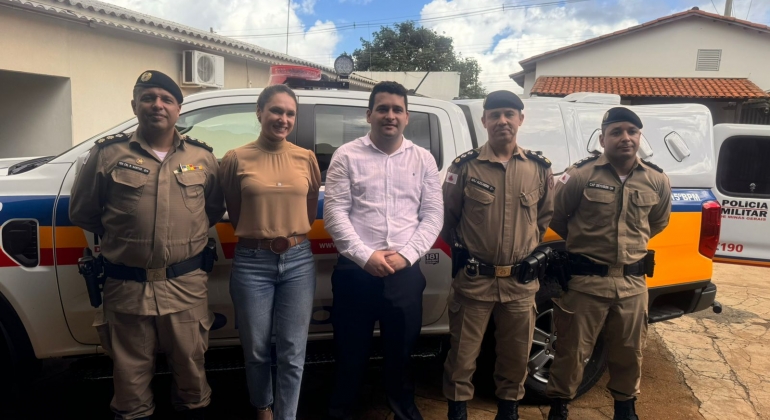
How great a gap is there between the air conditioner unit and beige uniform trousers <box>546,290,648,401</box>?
760 cm

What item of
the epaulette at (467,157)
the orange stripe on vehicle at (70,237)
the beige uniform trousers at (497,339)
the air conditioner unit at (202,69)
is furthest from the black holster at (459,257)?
the air conditioner unit at (202,69)

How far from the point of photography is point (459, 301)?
8.61ft

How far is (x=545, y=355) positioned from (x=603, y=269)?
81 centimetres

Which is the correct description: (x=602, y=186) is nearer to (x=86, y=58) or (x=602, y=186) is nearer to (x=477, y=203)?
(x=477, y=203)

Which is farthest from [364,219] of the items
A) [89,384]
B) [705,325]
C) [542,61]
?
[542,61]

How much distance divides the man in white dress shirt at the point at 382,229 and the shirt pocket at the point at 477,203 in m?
0.16

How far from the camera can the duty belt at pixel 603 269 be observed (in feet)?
8.77

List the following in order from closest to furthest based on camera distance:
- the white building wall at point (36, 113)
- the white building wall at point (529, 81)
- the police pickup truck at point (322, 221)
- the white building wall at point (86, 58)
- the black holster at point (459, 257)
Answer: the police pickup truck at point (322, 221), the black holster at point (459, 257), the white building wall at point (86, 58), the white building wall at point (36, 113), the white building wall at point (529, 81)

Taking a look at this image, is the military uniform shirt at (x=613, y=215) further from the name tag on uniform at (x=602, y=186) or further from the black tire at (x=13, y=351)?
the black tire at (x=13, y=351)

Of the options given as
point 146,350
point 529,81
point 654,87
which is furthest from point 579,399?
point 529,81

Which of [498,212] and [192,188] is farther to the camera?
[498,212]

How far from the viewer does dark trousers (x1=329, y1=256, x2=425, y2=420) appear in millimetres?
2453

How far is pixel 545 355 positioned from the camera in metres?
3.21

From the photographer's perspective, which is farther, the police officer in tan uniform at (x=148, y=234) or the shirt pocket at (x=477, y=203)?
the shirt pocket at (x=477, y=203)
